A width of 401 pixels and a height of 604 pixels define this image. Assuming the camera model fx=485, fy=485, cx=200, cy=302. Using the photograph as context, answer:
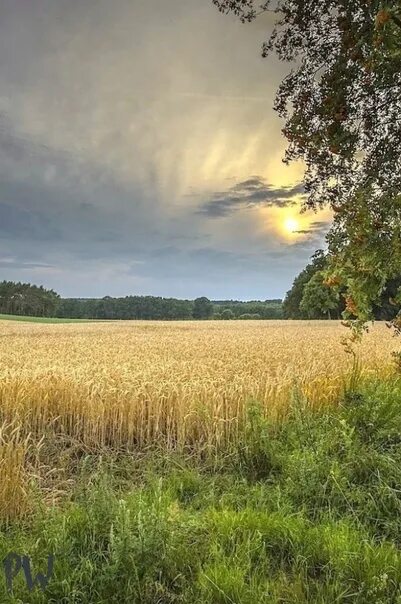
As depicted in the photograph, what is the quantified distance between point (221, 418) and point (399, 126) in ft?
16.0

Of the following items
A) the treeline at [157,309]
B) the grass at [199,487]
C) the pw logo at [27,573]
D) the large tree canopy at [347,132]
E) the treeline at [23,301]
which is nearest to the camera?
the pw logo at [27,573]

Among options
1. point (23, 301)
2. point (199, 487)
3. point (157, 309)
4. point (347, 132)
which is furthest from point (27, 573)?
point (23, 301)

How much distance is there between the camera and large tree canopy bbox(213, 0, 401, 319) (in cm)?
583

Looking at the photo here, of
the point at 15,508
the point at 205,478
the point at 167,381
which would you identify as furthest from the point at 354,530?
the point at 167,381

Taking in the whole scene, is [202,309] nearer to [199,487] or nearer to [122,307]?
[122,307]

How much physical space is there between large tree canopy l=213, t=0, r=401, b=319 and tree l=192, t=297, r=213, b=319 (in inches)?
4237

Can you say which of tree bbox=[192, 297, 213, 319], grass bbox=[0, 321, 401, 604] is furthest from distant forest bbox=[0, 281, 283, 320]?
grass bbox=[0, 321, 401, 604]

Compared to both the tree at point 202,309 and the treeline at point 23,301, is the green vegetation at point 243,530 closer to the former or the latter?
the tree at point 202,309

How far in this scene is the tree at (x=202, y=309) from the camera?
116m

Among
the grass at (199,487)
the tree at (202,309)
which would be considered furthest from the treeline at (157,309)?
the grass at (199,487)

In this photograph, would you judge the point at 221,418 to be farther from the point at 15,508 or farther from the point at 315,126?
the point at 315,126

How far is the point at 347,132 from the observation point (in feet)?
21.0

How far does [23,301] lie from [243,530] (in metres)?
126

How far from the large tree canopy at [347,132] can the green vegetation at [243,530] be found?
2.10 meters
